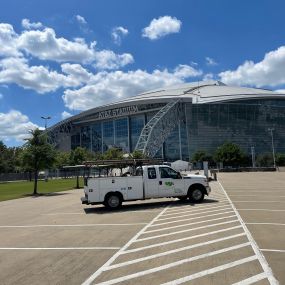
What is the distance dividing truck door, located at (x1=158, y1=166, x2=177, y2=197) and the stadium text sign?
106 metres

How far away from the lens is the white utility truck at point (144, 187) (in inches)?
776

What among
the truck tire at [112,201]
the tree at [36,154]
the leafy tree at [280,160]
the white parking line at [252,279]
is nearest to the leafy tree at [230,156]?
the leafy tree at [280,160]

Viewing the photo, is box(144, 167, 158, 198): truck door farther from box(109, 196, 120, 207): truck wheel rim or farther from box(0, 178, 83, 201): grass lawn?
box(0, 178, 83, 201): grass lawn

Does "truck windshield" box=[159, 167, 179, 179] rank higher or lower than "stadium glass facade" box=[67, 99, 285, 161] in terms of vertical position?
lower

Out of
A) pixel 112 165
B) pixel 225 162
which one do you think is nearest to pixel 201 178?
pixel 112 165

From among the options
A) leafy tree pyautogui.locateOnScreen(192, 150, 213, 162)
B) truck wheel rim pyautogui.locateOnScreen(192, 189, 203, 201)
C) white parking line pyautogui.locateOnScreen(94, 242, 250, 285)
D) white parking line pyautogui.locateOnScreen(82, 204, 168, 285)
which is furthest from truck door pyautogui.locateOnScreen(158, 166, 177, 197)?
leafy tree pyautogui.locateOnScreen(192, 150, 213, 162)

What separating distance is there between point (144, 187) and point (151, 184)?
402mm

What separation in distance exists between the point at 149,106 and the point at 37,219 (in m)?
109

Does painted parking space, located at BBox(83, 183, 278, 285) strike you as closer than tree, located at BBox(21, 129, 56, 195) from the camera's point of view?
Yes

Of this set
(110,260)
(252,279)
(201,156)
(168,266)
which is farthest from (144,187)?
(201,156)

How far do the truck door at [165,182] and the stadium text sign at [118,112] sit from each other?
346ft

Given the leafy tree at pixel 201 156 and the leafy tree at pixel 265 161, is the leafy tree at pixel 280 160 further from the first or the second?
the leafy tree at pixel 201 156

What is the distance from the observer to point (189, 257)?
8.81m

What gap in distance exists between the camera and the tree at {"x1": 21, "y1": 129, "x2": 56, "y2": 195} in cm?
3662
